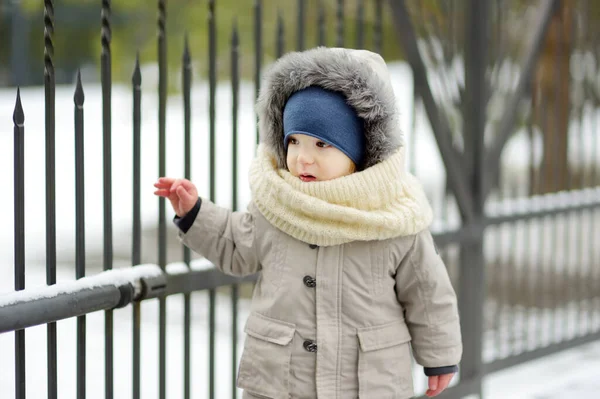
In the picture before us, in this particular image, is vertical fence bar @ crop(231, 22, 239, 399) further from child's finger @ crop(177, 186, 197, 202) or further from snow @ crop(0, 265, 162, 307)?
child's finger @ crop(177, 186, 197, 202)

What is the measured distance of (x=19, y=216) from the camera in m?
2.32

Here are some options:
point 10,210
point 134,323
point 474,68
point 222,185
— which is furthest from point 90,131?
point 134,323

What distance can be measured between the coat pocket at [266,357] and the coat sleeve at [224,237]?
18 cm

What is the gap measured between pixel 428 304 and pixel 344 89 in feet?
2.34

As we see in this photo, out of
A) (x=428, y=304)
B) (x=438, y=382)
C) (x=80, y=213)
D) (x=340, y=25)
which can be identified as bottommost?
(x=438, y=382)

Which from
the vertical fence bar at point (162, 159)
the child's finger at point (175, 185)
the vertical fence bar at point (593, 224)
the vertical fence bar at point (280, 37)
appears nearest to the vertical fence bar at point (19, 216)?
the child's finger at point (175, 185)

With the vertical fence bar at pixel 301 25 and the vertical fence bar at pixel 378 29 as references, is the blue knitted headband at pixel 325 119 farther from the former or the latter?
the vertical fence bar at pixel 378 29

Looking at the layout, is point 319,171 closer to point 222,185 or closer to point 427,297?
point 427,297

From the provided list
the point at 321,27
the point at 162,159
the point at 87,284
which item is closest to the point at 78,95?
the point at 162,159

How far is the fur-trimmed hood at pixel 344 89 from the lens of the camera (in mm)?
2332

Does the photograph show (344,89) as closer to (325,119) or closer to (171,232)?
(325,119)

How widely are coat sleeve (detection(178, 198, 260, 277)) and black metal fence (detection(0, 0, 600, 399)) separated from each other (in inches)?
12.7

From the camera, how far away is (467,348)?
421 centimetres

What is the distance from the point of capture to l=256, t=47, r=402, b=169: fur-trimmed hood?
7.65ft
